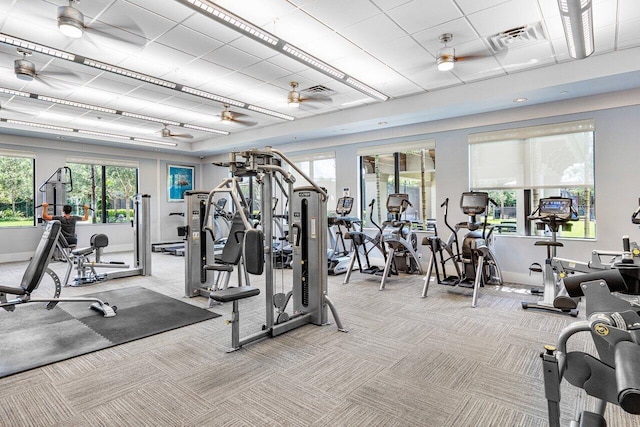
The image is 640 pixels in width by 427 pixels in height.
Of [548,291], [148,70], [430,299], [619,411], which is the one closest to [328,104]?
[148,70]

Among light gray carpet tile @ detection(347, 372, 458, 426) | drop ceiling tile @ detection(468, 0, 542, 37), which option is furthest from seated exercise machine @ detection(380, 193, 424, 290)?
light gray carpet tile @ detection(347, 372, 458, 426)

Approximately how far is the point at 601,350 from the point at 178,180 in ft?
38.6

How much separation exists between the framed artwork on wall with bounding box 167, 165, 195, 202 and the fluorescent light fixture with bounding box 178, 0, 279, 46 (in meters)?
8.60

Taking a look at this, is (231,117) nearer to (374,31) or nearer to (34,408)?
(374,31)

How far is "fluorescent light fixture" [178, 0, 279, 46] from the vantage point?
3.10m

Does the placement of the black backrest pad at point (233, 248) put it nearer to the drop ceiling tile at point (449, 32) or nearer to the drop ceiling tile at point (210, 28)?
the drop ceiling tile at point (210, 28)

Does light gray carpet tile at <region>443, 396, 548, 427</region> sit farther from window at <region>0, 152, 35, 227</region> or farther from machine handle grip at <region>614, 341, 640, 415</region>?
window at <region>0, 152, 35, 227</region>

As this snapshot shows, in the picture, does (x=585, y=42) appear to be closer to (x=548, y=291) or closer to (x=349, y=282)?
(x=548, y=291)

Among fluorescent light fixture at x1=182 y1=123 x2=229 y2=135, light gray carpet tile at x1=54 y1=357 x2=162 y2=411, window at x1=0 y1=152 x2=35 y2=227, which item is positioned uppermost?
fluorescent light fixture at x1=182 y1=123 x2=229 y2=135

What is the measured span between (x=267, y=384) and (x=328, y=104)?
525cm

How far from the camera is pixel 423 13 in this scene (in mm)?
3555

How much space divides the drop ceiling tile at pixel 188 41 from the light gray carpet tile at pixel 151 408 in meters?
3.52

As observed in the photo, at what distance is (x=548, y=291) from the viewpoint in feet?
14.8

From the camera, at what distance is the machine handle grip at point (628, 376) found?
0.95 metres
